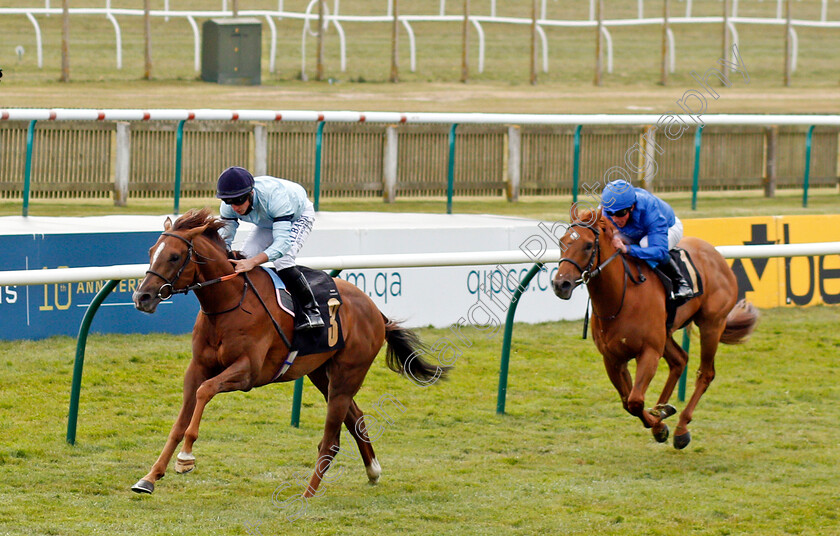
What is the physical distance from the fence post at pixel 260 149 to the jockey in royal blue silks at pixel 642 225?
17.2 feet

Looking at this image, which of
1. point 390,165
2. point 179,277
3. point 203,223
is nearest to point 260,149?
point 390,165

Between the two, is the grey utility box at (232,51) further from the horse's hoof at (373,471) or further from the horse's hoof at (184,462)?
the horse's hoof at (184,462)

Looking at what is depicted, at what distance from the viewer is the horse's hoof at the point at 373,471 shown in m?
5.98

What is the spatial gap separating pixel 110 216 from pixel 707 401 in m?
5.00

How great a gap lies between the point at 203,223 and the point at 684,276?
2972 millimetres

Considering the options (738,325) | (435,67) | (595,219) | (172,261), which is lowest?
(738,325)

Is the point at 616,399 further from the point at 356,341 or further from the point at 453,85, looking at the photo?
the point at 453,85

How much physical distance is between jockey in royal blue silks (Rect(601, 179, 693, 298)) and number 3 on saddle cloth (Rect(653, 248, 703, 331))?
5 centimetres

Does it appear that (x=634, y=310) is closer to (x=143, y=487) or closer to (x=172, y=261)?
(x=172, y=261)

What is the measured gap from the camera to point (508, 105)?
19.1m

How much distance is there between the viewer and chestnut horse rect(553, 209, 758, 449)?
6.14 m

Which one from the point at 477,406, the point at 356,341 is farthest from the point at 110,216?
the point at 356,341

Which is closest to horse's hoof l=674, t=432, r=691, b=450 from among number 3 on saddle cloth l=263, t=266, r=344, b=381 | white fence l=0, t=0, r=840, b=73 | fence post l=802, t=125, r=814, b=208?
number 3 on saddle cloth l=263, t=266, r=344, b=381

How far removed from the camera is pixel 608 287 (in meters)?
6.43
